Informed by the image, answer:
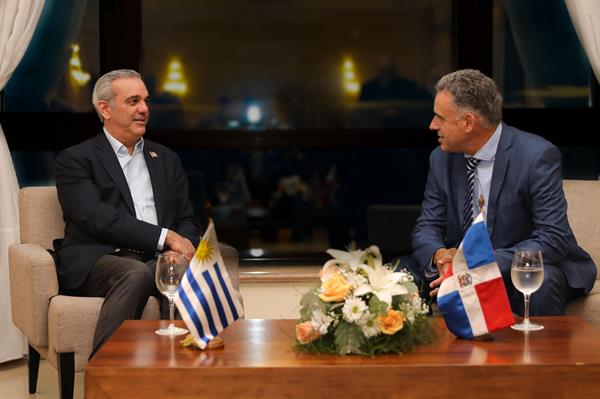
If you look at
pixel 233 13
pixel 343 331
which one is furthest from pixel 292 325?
pixel 233 13

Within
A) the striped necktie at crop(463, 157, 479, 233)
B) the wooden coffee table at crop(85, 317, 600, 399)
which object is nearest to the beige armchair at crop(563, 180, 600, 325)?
the striped necktie at crop(463, 157, 479, 233)

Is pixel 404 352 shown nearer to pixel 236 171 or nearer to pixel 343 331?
pixel 343 331

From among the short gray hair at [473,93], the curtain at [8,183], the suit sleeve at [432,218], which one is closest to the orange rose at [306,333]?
the suit sleeve at [432,218]

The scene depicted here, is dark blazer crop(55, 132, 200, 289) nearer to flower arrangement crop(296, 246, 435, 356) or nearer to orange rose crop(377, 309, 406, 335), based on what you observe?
flower arrangement crop(296, 246, 435, 356)

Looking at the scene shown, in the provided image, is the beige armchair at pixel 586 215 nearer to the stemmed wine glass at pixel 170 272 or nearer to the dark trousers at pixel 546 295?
the dark trousers at pixel 546 295

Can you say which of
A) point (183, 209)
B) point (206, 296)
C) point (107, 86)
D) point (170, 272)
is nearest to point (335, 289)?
point (206, 296)

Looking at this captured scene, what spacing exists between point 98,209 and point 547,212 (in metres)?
1.83

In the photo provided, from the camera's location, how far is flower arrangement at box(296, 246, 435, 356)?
298 cm

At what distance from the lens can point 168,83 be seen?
5777mm

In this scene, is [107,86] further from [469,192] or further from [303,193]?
[469,192]

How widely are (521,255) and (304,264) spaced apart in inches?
102

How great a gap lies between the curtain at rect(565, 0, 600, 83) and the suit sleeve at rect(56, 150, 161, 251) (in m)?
2.35

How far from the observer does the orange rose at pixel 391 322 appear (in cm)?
298

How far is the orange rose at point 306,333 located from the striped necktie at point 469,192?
1.44 m
